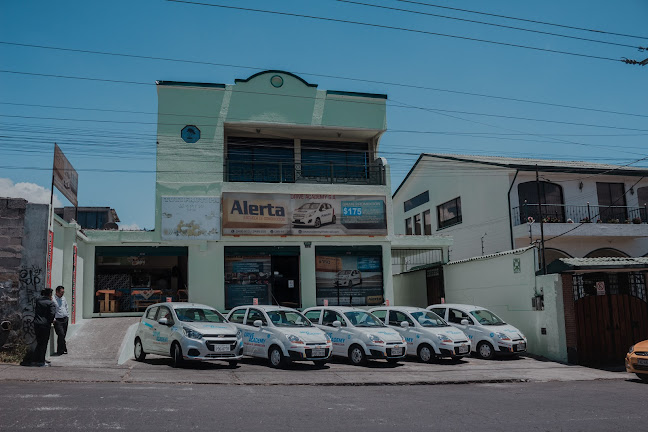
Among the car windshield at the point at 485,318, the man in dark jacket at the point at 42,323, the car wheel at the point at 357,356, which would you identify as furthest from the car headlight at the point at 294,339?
the car windshield at the point at 485,318

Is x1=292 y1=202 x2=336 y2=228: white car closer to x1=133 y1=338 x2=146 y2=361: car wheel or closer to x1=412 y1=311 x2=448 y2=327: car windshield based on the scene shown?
x1=412 y1=311 x2=448 y2=327: car windshield

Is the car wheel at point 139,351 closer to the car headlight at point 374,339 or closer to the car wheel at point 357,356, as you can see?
the car wheel at point 357,356

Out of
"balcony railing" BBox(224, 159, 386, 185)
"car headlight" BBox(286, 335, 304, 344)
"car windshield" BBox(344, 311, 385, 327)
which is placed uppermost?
"balcony railing" BBox(224, 159, 386, 185)

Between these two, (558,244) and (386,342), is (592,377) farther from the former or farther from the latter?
(558,244)

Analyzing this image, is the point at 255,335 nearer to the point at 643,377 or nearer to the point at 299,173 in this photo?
the point at 643,377

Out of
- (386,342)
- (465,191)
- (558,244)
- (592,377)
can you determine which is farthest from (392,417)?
(465,191)

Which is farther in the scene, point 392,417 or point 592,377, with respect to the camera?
point 592,377

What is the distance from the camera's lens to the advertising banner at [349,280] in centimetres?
2328

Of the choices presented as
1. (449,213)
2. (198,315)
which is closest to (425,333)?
(198,315)

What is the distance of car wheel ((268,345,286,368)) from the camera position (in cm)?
1447

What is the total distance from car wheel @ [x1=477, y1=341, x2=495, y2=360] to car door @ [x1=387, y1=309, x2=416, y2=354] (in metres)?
2.44

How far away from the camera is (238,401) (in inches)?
374

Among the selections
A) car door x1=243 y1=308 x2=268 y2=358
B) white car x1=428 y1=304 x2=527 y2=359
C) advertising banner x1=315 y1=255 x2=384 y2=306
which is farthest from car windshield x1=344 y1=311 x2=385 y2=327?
advertising banner x1=315 y1=255 x2=384 y2=306

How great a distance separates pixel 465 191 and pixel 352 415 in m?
22.9
